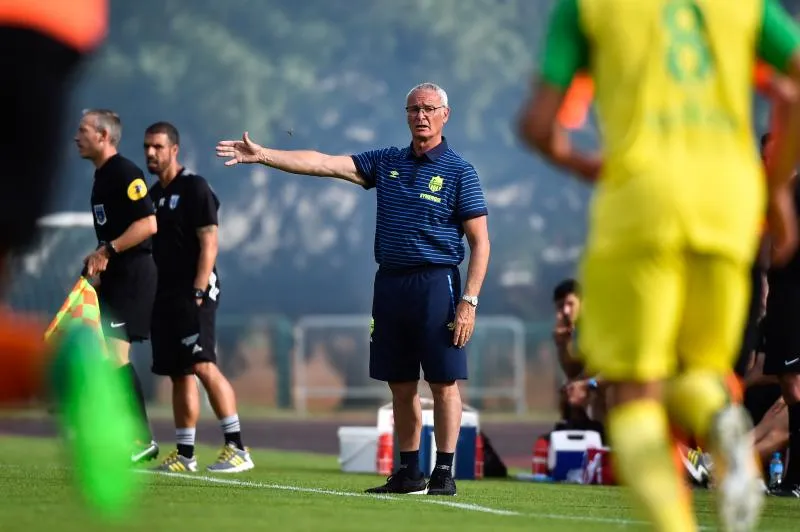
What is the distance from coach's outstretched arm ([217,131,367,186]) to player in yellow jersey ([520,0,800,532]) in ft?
12.2

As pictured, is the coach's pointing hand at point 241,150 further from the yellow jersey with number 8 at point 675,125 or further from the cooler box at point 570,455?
the cooler box at point 570,455

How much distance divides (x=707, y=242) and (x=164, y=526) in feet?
9.27

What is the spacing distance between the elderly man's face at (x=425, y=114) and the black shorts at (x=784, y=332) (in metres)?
2.36

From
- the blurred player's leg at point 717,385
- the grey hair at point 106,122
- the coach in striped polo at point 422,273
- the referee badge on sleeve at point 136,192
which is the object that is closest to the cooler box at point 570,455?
the coach in striped polo at point 422,273

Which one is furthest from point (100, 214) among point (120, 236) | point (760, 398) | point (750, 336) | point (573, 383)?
point (760, 398)

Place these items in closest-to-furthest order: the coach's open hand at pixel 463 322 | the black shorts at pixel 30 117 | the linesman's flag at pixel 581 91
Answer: the black shorts at pixel 30 117 < the linesman's flag at pixel 581 91 < the coach's open hand at pixel 463 322

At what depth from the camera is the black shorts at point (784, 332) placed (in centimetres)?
944

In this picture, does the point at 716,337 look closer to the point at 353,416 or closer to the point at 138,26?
the point at 353,416

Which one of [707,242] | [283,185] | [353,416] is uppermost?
[283,185]

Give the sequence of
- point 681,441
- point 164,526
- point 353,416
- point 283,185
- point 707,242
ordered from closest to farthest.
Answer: point 707,242, point 164,526, point 681,441, point 353,416, point 283,185

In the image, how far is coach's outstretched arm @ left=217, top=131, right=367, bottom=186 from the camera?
28.3 ft

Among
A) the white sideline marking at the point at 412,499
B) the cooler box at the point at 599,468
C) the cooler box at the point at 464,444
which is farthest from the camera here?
the cooler box at the point at 464,444

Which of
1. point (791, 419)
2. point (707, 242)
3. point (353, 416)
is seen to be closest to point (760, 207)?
point (707, 242)

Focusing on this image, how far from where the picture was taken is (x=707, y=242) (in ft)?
15.6
